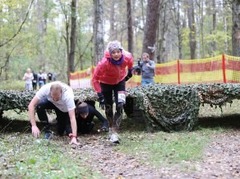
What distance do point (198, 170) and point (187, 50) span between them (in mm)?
41061

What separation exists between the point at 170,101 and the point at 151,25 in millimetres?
6212

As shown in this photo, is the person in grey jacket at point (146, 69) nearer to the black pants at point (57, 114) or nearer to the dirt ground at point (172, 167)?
the black pants at point (57, 114)

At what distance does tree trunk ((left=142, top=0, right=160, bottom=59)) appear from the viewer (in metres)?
13.1

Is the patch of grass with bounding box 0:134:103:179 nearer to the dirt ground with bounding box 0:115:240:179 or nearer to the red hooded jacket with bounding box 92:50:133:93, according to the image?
the dirt ground with bounding box 0:115:240:179

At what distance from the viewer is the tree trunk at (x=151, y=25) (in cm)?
1307

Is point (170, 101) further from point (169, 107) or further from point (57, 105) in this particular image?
point (57, 105)

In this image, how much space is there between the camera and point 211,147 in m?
5.91

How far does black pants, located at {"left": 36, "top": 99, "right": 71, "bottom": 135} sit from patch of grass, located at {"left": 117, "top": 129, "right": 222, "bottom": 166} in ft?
3.28

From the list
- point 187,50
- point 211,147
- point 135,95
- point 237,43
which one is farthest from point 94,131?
point 187,50

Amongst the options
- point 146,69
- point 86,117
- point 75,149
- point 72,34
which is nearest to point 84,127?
point 86,117

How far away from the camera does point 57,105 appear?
21.9 ft

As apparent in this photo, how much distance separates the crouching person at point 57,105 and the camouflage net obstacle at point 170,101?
0.55 meters

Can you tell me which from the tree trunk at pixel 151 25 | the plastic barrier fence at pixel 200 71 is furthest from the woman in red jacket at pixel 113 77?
the tree trunk at pixel 151 25

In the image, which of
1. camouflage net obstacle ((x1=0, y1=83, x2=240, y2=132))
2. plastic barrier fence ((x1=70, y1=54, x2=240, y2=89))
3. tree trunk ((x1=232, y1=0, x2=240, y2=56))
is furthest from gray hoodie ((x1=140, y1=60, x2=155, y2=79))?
tree trunk ((x1=232, y1=0, x2=240, y2=56))
